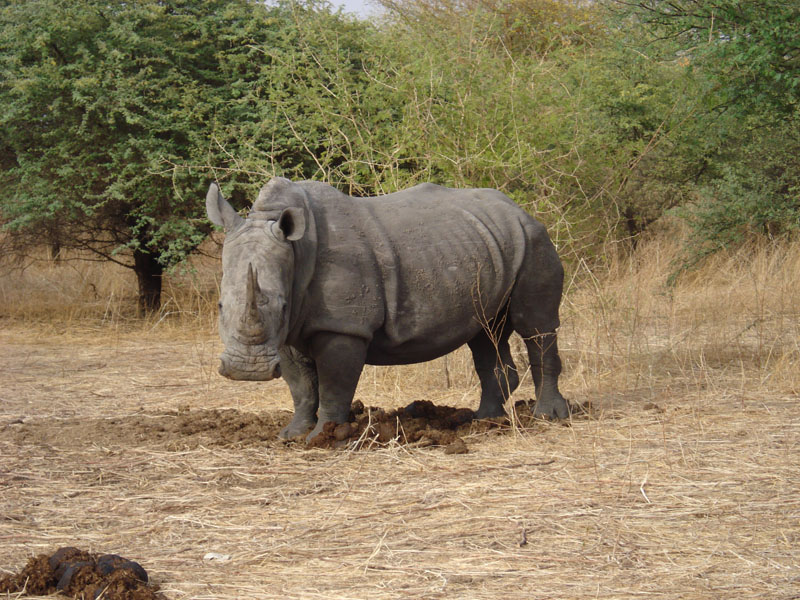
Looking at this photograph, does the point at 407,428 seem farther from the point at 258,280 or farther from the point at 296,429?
the point at 258,280

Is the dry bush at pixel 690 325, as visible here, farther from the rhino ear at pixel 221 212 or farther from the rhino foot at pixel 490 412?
the rhino ear at pixel 221 212

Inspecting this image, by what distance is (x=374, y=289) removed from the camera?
5.92 m

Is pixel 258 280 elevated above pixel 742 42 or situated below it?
below

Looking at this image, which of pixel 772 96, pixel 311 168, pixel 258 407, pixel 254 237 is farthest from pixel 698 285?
pixel 254 237

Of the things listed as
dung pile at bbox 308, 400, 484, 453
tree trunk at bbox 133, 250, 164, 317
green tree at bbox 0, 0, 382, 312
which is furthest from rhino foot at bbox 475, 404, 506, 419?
tree trunk at bbox 133, 250, 164, 317

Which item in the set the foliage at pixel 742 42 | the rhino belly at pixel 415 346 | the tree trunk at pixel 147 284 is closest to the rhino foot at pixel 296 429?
the rhino belly at pixel 415 346

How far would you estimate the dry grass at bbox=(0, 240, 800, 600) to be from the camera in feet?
12.3

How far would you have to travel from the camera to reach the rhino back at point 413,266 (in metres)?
5.85

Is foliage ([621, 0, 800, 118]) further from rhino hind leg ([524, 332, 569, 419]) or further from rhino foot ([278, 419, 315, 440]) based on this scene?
rhino foot ([278, 419, 315, 440])

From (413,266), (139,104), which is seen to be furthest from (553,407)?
(139,104)

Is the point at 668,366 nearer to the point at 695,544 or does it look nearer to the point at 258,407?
the point at 258,407

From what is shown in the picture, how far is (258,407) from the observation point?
7652 millimetres

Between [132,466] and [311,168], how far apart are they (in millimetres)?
6908

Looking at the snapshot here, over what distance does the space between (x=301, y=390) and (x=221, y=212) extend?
1235mm
